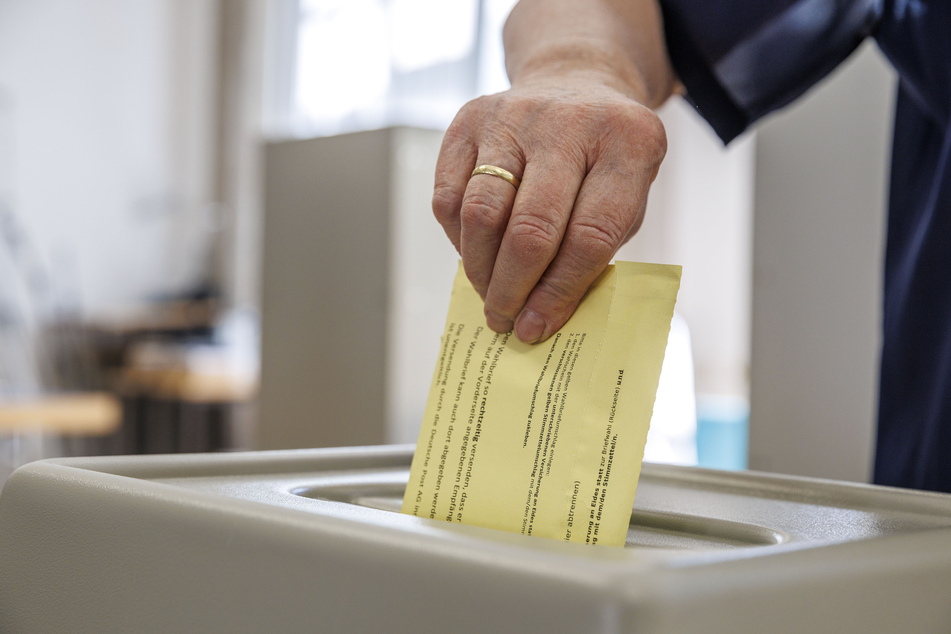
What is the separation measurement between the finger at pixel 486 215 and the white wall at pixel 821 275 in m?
0.90

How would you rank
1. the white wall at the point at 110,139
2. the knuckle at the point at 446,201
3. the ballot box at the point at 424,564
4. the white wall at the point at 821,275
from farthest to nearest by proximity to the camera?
1. the white wall at the point at 110,139
2. the white wall at the point at 821,275
3. the knuckle at the point at 446,201
4. the ballot box at the point at 424,564

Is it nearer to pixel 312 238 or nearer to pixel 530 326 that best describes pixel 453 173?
pixel 530 326

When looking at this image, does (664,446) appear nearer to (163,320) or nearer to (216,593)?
(163,320)

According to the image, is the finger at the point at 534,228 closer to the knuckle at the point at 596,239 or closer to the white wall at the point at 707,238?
the knuckle at the point at 596,239

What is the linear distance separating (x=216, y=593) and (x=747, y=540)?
256mm

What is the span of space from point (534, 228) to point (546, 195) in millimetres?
19

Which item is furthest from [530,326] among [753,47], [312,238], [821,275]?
[312,238]

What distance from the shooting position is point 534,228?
0.51m

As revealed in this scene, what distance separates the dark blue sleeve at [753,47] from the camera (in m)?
0.72

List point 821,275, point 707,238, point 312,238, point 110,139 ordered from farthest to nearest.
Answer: point 110,139 < point 707,238 < point 312,238 < point 821,275

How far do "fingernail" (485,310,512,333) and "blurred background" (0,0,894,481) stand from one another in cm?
90

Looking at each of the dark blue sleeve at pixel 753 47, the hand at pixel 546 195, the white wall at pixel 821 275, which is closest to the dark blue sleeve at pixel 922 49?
the dark blue sleeve at pixel 753 47

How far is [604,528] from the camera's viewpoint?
45 centimetres

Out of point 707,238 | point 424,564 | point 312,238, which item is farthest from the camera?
point 707,238
